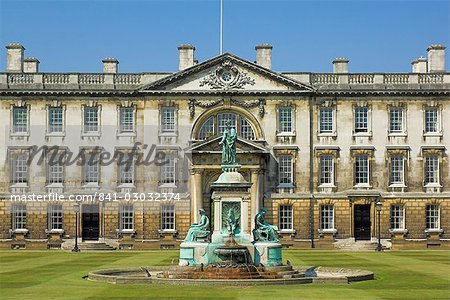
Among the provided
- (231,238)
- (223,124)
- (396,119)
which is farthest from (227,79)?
(231,238)

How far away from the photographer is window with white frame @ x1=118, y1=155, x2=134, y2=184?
61188mm

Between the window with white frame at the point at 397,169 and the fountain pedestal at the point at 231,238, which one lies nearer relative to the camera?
the fountain pedestal at the point at 231,238

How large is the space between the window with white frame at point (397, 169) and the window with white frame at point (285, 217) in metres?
7.36

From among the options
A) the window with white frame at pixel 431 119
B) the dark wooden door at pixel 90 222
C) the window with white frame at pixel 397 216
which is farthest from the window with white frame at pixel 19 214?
the window with white frame at pixel 431 119

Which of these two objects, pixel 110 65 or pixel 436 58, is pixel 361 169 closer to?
pixel 436 58

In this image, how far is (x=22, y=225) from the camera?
201ft

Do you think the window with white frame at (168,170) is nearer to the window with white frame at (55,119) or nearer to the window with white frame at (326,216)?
the window with white frame at (55,119)

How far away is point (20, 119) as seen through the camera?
61.7 m

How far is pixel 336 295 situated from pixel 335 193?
3560cm

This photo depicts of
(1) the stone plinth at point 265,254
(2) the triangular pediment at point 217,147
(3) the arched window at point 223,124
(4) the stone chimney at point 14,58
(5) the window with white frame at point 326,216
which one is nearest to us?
(1) the stone plinth at point 265,254

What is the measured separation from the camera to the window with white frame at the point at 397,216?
61156 millimetres

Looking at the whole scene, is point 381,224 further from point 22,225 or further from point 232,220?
point 232,220

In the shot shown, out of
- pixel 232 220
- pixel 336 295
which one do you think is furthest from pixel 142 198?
pixel 336 295

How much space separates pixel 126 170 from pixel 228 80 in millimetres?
9272
